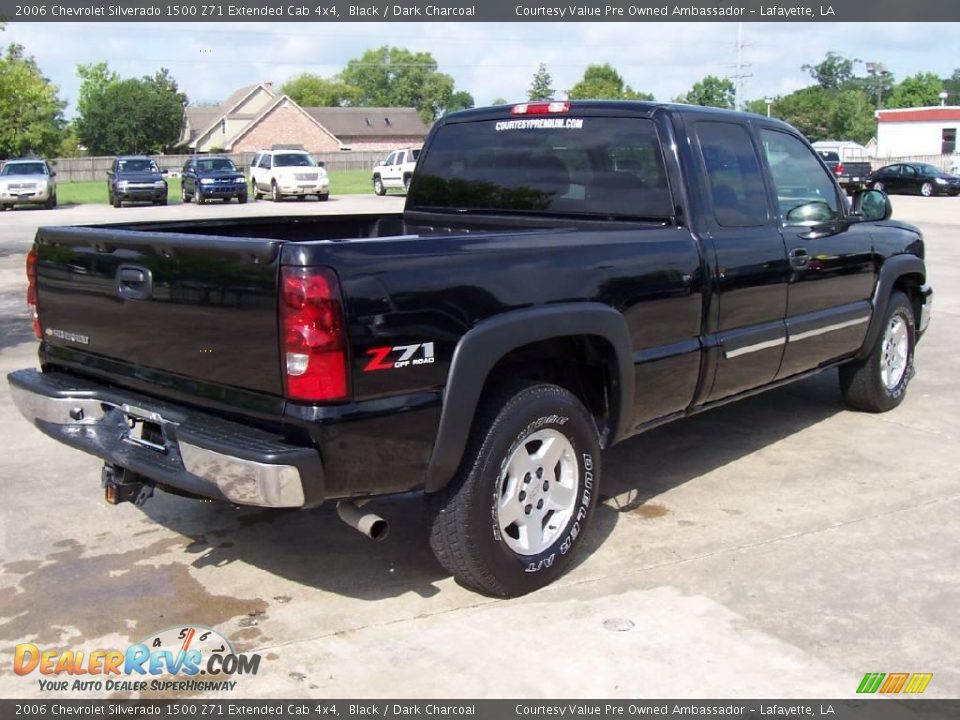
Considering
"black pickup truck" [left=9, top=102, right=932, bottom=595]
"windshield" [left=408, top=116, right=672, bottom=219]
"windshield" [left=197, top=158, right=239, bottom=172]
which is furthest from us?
"windshield" [left=197, top=158, right=239, bottom=172]

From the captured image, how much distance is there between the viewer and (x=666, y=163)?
4773 mm

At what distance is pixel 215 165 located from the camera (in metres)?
34.6

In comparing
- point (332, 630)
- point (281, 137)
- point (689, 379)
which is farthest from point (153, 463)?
point (281, 137)

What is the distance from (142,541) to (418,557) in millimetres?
1300

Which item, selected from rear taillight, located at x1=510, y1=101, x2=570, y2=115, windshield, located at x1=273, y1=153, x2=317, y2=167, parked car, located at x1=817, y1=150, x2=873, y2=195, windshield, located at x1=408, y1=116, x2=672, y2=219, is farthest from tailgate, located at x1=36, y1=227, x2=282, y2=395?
parked car, located at x1=817, y1=150, x2=873, y2=195

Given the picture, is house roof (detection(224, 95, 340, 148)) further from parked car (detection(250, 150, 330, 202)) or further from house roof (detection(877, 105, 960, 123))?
parked car (detection(250, 150, 330, 202))

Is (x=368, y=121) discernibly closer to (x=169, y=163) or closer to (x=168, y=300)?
(x=169, y=163)

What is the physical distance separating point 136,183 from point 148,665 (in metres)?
31.4

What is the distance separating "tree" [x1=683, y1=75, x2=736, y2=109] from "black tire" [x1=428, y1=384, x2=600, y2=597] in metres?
99.5

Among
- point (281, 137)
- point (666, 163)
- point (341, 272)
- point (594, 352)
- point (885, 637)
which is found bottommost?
point (885, 637)

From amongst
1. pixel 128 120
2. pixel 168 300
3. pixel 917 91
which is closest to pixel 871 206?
pixel 168 300

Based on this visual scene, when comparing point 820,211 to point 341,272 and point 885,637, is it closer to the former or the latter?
point 885,637

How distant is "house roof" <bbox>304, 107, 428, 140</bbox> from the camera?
94.4 meters

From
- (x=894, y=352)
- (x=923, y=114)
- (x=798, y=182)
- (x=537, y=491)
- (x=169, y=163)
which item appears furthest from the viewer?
(x=169, y=163)
